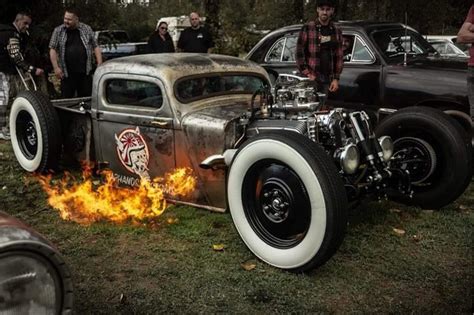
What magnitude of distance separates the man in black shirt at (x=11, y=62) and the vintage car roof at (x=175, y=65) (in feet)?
9.02

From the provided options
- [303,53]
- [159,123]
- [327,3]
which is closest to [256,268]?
[159,123]

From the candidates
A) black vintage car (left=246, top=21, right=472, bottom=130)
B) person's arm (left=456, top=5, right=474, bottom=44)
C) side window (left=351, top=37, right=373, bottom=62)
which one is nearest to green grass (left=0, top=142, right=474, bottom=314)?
person's arm (left=456, top=5, right=474, bottom=44)

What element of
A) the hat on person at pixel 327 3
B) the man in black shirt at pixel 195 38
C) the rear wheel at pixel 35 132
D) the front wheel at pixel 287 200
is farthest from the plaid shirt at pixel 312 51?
the man in black shirt at pixel 195 38

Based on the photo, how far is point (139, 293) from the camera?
3.16 meters

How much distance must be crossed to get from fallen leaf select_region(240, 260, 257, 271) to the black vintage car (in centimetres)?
282

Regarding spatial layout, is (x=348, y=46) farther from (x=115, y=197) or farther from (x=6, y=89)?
(x=6, y=89)

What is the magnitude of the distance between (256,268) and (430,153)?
1856 mm

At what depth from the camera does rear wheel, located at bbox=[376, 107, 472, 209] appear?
4078 millimetres

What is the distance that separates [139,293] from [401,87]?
4293 millimetres

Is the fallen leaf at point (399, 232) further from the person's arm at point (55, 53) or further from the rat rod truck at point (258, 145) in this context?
the person's arm at point (55, 53)

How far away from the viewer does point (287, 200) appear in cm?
333

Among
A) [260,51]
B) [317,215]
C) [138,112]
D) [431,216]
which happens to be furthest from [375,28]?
[317,215]

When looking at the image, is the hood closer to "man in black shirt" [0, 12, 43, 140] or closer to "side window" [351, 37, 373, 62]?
"side window" [351, 37, 373, 62]

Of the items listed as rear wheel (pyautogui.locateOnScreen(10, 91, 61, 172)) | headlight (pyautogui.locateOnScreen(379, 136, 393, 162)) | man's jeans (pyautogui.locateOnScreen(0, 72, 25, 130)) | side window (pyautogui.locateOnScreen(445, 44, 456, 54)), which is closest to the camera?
headlight (pyautogui.locateOnScreen(379, 136, 393, 162))
